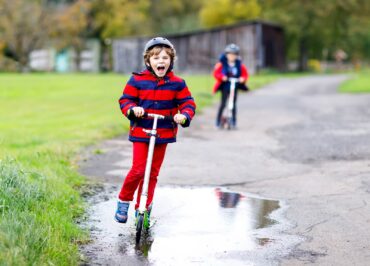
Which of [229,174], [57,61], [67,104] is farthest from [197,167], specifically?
[57,61]

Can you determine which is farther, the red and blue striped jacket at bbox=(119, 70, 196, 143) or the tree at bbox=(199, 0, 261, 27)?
the tree at bbox=(199, 0, 261, 27)

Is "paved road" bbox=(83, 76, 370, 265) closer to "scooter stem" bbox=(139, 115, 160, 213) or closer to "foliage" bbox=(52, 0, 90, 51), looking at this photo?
"scooter stem" bbox=(139, 115, 160, 213)

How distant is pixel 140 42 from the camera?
56.6m

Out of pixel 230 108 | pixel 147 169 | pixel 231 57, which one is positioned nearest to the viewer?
pixel 147 169

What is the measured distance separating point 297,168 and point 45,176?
12.9 ft

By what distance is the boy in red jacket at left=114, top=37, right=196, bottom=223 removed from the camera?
6.61 m

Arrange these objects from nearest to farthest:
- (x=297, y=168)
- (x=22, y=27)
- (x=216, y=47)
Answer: (x=297, y=168), (x=216, y=47), (x=22, y=27)

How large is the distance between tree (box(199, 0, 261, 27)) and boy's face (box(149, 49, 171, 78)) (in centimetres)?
5846

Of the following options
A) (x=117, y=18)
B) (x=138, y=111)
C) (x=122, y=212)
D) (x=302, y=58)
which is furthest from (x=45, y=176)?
(x=117, y=18)

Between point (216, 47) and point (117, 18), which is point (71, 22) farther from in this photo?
point (216, 47)

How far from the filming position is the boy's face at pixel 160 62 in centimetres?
659

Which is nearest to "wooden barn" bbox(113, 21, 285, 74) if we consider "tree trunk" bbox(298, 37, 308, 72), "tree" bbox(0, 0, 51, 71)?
"tree trunk" bbox(298, 37, 308, 72)

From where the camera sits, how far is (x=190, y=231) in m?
6.83

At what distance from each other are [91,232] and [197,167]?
13.5 ft
